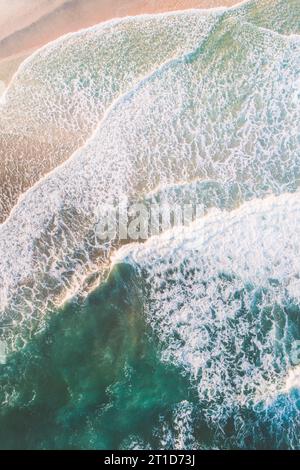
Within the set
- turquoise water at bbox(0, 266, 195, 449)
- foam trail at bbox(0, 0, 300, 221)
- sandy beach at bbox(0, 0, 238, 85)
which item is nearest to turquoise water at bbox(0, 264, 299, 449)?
turquoise water at bbox(0, 266, 195, 449)

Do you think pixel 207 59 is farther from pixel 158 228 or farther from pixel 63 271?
pixel 63 271

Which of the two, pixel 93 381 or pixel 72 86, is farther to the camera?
pixel 72 86

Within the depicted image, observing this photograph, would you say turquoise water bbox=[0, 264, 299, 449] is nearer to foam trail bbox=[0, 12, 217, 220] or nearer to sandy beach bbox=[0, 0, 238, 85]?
foam trail bbox=[0, 12, 217, 220]

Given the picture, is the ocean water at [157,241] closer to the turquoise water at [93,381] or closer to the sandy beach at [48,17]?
the turquoise water at [93,381]

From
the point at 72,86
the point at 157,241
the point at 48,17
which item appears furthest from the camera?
the point at 48,17

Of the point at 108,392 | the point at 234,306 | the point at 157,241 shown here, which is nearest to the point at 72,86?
the point at 157,241

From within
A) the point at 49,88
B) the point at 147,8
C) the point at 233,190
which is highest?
the point at 147,8

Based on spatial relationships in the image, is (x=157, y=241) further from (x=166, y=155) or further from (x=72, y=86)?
(x=72, y=86)
